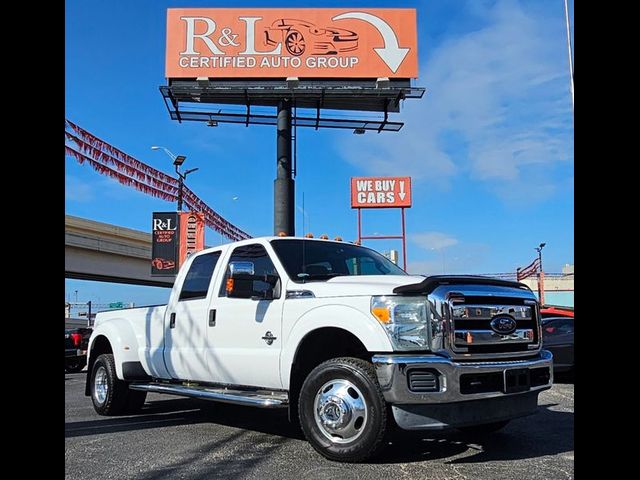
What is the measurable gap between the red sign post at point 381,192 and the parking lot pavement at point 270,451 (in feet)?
65.2

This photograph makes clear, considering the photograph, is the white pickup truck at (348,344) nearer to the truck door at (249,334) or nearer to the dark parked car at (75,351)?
the truck door at (249,334)

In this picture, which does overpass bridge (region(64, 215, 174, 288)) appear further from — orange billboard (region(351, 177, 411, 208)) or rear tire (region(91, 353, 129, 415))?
rear tire (region(91, 353, 129, 415))

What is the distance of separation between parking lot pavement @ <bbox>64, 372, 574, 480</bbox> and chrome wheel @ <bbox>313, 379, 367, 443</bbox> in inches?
9.7

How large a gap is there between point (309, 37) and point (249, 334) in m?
19.6

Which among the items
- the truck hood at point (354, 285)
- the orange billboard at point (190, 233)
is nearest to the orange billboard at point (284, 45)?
the orange billboard at point (190, 233)

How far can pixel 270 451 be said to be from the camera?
5230 mm

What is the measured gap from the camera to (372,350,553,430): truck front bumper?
4453mm

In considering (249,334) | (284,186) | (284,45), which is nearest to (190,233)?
(284,186)
